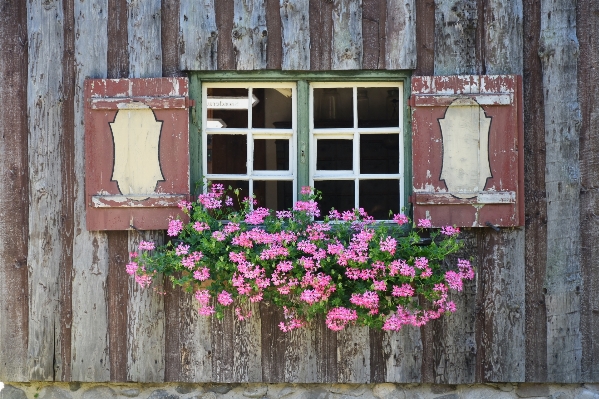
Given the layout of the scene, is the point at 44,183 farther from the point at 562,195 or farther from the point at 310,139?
the point at 562,195

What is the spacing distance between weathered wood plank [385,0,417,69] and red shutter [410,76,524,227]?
0.50 feet

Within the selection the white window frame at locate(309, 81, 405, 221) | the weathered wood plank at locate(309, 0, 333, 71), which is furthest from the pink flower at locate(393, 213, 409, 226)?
the weathered wood plank at locate(309, 0, 333, 71)

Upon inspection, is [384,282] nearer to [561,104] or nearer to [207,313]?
[207,313]

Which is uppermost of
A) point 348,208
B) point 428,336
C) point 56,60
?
point 56,60

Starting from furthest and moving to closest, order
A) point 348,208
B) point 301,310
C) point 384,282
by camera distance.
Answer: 1. point 348,208
2. point 301,310
3. point 384,282

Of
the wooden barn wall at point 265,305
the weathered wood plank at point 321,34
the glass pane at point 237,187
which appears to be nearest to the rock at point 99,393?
the wooden barn wall at point 265,305

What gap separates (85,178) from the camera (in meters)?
4.55

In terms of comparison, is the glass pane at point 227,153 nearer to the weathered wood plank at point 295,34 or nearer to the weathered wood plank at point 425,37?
the weathered wood plank at point 295,34

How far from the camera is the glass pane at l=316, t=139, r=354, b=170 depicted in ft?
15.4

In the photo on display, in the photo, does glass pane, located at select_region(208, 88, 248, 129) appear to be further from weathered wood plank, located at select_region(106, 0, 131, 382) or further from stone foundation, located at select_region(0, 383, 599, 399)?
stone foundation, located at select_region(0, 383, 599, 399)

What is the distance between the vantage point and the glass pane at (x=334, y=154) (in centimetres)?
470

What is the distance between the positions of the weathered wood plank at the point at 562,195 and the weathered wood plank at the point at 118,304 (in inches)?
100.0

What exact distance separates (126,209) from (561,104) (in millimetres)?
2678

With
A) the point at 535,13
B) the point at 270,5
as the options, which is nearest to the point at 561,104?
the point at 535,13
